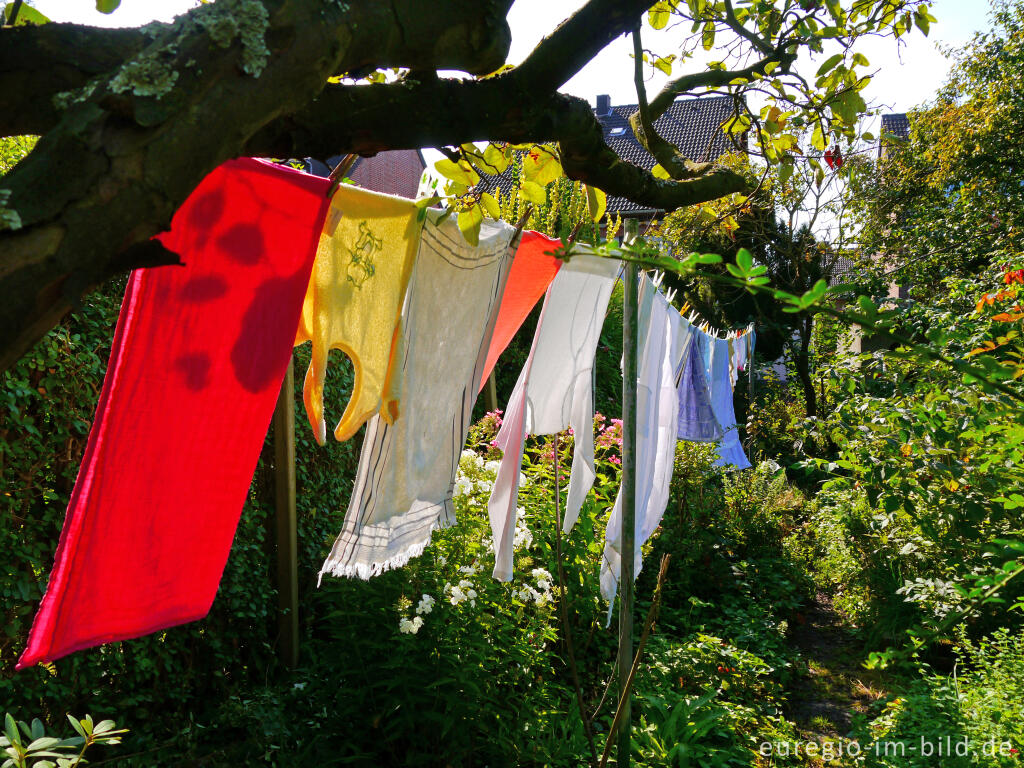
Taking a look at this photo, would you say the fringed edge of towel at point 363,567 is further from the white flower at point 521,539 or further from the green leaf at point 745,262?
the green leaf at point 745,262

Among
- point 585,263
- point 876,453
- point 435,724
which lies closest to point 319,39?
point 585,263

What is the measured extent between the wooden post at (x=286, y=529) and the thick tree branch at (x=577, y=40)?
217cm

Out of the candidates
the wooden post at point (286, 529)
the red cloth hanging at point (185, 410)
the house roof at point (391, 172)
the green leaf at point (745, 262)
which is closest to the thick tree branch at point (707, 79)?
the red cloth hanging at point (185, 410)

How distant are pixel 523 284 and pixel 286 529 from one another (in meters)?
1.62

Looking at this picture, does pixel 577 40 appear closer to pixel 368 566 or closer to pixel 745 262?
pixel 745 262

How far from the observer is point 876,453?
3.21 m

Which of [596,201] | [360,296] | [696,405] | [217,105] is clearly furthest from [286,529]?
[696,405]

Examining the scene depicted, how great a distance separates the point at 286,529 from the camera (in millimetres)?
3252

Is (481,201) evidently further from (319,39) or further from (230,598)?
(230,598)

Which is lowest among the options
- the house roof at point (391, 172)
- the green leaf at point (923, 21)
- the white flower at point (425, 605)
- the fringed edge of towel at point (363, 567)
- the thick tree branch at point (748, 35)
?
the white flower at point (425, 605)

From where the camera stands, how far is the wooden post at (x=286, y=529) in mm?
3195

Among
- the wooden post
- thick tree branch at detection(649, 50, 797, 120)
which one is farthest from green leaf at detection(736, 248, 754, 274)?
the wooden post

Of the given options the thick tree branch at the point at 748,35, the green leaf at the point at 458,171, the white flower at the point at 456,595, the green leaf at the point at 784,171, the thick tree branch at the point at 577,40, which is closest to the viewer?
the thick tree branch at the point at 577,40

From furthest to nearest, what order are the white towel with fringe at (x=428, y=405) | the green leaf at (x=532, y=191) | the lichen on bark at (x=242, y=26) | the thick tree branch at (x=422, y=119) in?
1. the white towel with fringe at (x=428, y=405)
2. the green leaf at (x=532, y=191)
3. the thick tree branch at (x=422, y=119)
4. the lichen on bark at (x=242, y=26)
